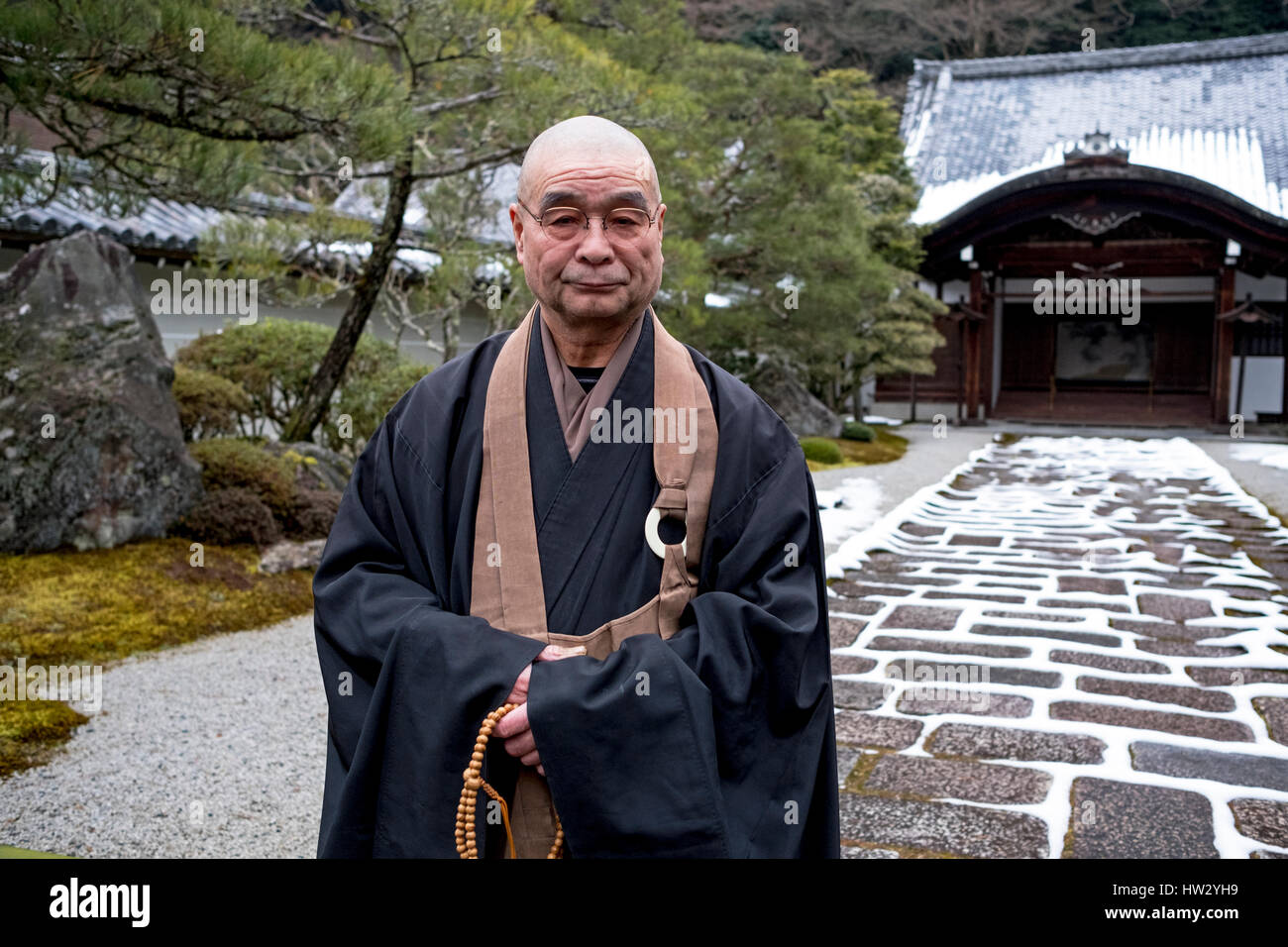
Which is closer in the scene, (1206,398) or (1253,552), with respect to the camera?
(1253,552)

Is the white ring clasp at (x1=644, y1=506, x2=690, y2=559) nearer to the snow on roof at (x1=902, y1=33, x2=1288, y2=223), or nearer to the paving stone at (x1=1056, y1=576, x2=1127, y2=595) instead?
the paving stone at (x1=1056, y1=576, x2=1127, y2=595)

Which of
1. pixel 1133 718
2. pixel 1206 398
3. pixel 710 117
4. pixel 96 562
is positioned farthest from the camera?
pixel 1206 398

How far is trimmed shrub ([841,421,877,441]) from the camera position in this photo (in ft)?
52.0

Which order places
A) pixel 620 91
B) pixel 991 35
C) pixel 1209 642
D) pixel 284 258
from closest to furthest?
pixel 1209 642 → pixel 620 91 → pixel 284 258 → pixel 991 35

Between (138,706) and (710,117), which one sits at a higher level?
(710,117)

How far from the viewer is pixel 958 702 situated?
4.83 metres

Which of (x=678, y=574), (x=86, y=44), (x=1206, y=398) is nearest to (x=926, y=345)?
(x=1206, y=398)

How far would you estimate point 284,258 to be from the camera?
7.88m

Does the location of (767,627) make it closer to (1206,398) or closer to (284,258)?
(284,258)

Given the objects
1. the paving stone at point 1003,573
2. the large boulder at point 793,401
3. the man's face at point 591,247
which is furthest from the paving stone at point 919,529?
the man's face at point 591,247

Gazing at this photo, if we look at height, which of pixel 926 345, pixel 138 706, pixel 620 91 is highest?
pixel 620 91

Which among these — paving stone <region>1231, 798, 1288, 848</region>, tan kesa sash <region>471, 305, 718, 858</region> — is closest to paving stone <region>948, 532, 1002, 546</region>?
paving stone <region>1231, 798, 1288, 848</region>

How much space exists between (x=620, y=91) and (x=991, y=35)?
28505 millimetres

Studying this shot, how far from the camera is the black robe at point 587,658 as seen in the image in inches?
72.4
